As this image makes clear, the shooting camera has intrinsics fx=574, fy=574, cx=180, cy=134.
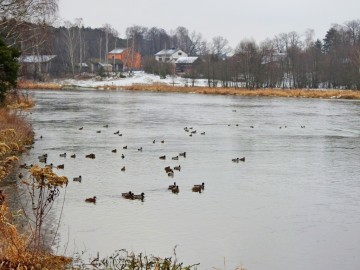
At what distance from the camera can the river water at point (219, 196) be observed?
9734 millimetres

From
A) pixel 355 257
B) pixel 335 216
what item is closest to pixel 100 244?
pixel 355 257

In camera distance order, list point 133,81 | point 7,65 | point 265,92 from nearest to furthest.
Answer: point 7,65 → point 265,92 → point 133,81

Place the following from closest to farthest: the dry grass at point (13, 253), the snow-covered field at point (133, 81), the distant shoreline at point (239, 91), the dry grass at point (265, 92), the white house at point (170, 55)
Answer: the dry grass at point (13, 253), the dry grass at point (265, 92), the distant shoreline at point (239, 91), the snow-covered field at point (133, 81), the white house at point (170, 55)

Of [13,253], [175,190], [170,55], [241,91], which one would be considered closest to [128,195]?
[175,190]

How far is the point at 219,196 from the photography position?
13664mm

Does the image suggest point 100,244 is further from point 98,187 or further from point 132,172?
point 132,172

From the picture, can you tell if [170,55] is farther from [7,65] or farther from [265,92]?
[7,65]

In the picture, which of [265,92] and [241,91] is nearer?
[265,92]

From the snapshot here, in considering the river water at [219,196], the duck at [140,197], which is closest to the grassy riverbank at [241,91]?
the river water at [219,196]

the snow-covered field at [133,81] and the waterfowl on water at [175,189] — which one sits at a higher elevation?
the snow-covered field at [133,81]

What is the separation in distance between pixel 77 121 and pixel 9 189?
18587 millimetres

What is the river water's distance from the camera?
Result: 9734 millimetres

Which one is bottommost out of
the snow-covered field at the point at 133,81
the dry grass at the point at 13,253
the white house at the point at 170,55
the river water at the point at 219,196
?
the river water at the point at 219,196

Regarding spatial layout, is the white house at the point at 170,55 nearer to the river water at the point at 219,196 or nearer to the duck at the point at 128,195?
the river water at the point at 219,196
